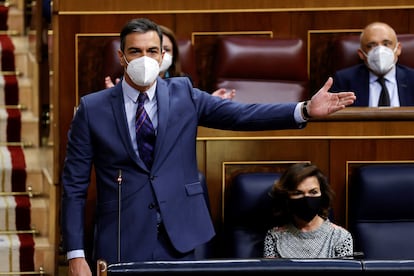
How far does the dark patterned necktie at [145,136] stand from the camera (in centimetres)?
125

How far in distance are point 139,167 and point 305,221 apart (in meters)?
0.28

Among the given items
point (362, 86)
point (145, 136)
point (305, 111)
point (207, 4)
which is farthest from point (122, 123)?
point (207, 4)

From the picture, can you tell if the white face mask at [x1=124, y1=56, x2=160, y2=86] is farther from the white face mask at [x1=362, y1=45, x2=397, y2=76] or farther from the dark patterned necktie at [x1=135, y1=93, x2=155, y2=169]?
the white face mask at [x1=362, y1=45, x2=397, y2=76]

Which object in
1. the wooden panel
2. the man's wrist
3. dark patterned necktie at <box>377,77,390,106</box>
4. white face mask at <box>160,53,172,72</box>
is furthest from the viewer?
the wooden panel

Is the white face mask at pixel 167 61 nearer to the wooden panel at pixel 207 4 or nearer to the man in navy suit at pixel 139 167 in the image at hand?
the wooden panel at pixel 207 4

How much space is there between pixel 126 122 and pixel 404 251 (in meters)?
0.49

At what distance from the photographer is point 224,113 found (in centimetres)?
124

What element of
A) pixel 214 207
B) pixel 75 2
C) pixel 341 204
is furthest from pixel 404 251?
pixel 75 2

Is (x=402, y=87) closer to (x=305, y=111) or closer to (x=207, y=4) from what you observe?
(x=207, y=4)

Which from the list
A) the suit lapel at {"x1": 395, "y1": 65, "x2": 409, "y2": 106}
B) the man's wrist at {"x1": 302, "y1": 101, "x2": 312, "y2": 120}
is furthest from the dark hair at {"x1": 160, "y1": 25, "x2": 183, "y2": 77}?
the man's wrist at {"x1": 302, "y1": 101, "x2": 312, "y2": 120}

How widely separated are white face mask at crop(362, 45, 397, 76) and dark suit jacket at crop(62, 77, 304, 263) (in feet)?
2.18

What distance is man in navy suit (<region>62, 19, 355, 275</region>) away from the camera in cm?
123

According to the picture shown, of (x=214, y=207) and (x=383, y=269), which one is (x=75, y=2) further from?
(x=383, y=269)

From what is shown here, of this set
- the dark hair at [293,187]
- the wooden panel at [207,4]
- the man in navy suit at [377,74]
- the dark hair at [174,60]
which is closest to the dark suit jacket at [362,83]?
the man in navy suit at [377,74]
